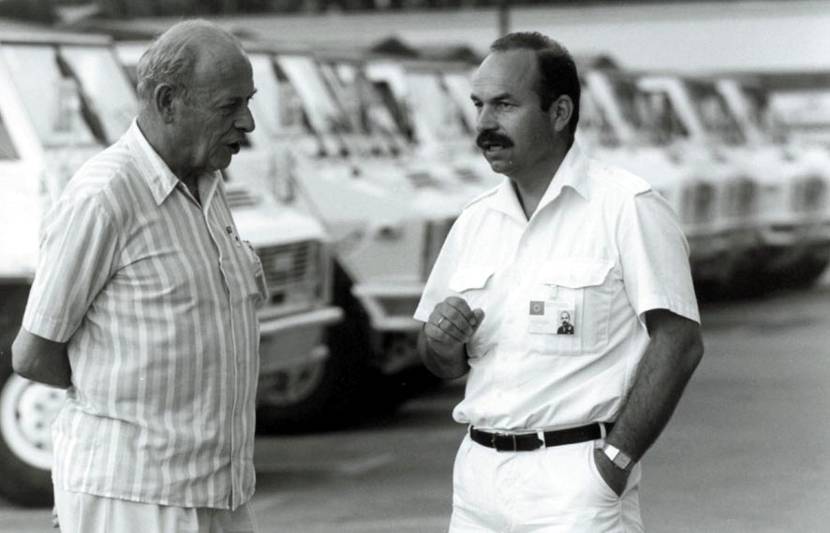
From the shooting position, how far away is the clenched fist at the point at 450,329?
12.5 feet

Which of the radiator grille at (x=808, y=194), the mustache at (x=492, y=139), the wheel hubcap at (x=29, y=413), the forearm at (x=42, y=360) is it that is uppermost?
the mustache at (x=492, y=139)

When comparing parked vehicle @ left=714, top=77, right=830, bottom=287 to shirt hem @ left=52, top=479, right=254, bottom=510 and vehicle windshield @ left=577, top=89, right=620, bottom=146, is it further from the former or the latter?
shirt hem @ left=52, top=479, right=254, bottom=510

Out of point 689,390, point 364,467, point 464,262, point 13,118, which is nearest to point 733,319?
point 689,390

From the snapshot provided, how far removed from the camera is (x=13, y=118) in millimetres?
8938

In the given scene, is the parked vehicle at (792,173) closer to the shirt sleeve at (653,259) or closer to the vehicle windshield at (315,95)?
the vehicle windshield at (315,95)

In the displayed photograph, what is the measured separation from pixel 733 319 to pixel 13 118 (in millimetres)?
11391

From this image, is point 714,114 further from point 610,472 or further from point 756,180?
point 610,472

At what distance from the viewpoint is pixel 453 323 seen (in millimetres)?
3807

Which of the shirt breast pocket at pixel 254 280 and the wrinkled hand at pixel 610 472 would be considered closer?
the wrinkled hand at pixel 610 472

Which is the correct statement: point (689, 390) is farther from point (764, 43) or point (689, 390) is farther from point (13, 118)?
point (764, 43)

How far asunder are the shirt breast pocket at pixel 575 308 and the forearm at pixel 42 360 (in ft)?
2.97

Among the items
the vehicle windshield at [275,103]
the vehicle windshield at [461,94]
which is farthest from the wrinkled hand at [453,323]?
the vehicle windshield at [461,94]

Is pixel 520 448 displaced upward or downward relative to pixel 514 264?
downward

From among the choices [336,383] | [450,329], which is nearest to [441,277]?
[450,329]
